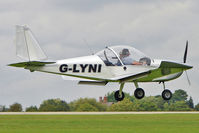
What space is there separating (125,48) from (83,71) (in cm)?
306

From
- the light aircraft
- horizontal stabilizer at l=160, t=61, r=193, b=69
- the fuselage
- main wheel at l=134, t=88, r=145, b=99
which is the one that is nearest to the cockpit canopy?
the light aircraft

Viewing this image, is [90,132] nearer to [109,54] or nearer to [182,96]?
[109,54]

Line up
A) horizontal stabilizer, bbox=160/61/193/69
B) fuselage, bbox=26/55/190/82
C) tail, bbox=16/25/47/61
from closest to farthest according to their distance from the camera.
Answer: tail, bbox=16/25/47/61, fuselage, bbox=26/55/190/82, horizontal stabilizer, bbox=160/61/193/69

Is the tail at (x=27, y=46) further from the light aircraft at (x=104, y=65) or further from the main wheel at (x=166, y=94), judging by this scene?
the main wheel at (x=166, y=94)

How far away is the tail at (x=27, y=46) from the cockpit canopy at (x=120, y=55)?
3874mm

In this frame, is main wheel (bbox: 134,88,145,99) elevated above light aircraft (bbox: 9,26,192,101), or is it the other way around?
light aircraft (bbox: 9,26,192,101)

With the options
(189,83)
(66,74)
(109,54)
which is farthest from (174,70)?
(66,74)

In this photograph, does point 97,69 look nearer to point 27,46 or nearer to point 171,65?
point 27,46

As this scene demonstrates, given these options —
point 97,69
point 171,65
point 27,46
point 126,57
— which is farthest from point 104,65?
point 27,46

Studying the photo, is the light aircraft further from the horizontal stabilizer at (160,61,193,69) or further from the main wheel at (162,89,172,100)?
the main wheel at (162,89,172,100)

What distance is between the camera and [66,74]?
38.2 metres

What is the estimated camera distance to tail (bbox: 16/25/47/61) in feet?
124

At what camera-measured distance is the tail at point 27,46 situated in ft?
124

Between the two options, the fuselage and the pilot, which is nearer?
the fuselage
